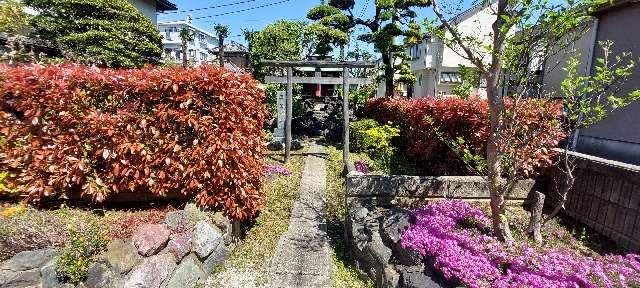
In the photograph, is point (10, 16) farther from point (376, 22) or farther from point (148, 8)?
point (376, 22)

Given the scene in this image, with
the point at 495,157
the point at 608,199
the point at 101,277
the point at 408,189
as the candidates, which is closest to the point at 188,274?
the point at 101,277

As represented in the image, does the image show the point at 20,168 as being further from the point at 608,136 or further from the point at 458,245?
the point at 608,136

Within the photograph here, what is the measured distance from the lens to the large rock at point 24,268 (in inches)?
129

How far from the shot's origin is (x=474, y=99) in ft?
23.0

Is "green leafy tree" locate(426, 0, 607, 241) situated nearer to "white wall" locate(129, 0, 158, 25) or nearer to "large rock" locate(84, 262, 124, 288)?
"large rock" locate(84, 262, 124, 288)

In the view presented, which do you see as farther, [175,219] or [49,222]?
[175,219]

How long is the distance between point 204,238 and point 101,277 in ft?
3.84

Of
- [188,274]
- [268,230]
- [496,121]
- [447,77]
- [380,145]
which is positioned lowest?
[268,230]

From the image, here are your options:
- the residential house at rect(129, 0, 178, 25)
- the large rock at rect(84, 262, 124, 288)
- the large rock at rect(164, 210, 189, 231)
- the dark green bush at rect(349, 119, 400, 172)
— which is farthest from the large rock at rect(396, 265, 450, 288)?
the residential house at rect(129, 0, 178, 25)

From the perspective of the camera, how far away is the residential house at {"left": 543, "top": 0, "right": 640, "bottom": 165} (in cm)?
769

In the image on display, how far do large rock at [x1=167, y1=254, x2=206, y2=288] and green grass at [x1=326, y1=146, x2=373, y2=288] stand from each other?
168 cm

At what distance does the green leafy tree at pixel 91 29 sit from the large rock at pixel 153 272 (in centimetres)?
A: 1038

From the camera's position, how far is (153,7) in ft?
63.8

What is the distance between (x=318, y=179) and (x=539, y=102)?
5.18 metres
